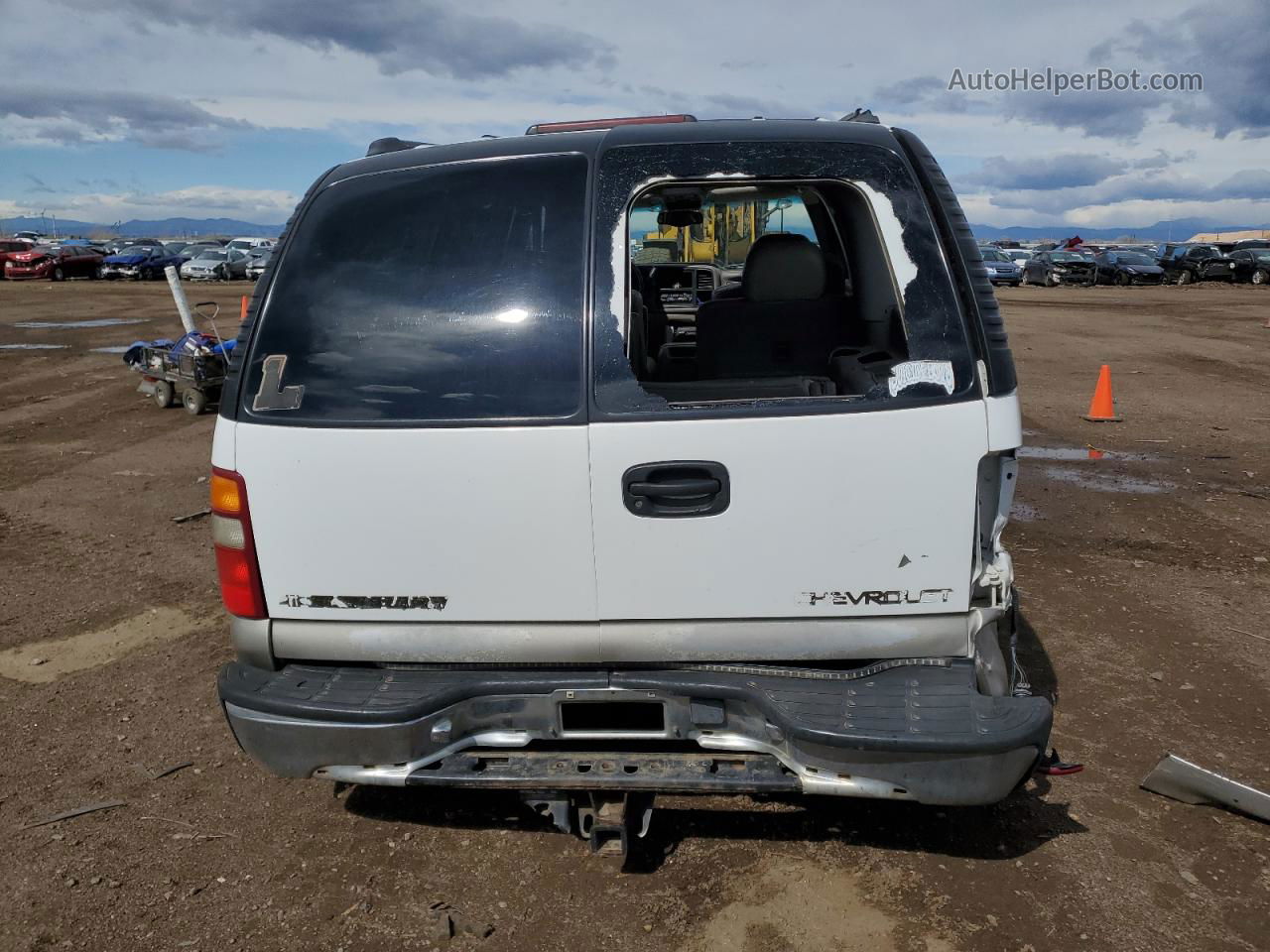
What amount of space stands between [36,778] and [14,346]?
58.4 feet

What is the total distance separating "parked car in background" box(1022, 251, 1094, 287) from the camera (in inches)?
1555

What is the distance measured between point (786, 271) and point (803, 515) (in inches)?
63.3

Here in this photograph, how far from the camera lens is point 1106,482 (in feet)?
27.1

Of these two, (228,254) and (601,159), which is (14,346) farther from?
(228,254)

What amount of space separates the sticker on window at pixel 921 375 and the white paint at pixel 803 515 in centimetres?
7

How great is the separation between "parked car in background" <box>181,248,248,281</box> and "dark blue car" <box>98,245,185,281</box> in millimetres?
1287

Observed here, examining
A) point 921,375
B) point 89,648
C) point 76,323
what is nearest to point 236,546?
point 921,375

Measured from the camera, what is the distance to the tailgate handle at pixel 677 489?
2.79 meters

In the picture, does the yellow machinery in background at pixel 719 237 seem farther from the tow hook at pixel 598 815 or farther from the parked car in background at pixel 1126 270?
Result: the parked car in background at pixel 1126 270

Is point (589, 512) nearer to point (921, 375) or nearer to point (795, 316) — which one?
point (921, 375)

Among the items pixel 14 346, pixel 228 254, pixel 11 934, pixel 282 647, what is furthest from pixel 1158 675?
pixel 228 254

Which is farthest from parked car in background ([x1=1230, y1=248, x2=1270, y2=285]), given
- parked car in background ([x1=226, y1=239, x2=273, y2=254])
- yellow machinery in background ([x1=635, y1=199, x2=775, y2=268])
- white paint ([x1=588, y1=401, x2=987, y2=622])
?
white paint ([x1=588, y1=401, x2=987, y2=622])

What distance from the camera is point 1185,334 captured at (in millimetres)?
20688

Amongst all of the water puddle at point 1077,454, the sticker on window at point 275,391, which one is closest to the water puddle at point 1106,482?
the water puddle at point 1077,454
